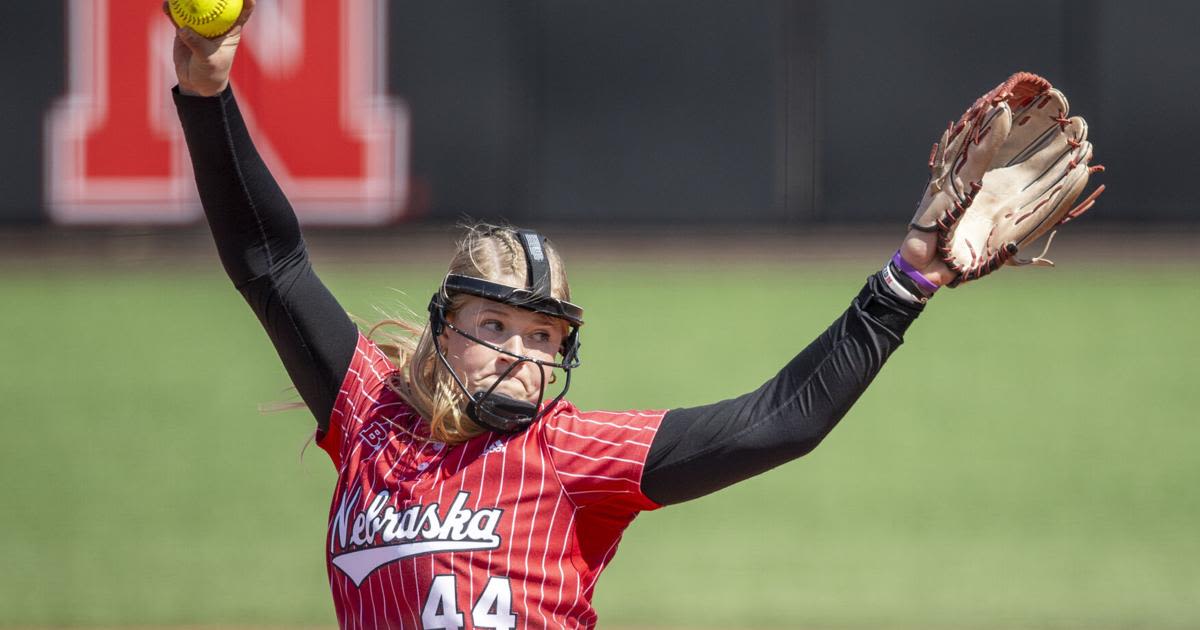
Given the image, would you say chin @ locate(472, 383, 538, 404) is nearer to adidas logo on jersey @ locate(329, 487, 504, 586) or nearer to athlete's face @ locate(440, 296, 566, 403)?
athlete's face @ locate(440, 296, 566, 403)

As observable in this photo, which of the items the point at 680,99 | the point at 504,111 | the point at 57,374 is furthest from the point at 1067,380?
the point at 57,374

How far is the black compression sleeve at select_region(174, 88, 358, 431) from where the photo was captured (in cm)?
189

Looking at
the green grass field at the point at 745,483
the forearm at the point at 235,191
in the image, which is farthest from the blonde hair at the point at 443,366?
the green grass field at the point at 745,483

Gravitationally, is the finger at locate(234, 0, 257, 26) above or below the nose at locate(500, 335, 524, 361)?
above

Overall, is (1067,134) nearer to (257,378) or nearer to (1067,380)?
(1067,380)

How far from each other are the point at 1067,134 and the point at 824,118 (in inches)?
202

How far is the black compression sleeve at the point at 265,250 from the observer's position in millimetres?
1886

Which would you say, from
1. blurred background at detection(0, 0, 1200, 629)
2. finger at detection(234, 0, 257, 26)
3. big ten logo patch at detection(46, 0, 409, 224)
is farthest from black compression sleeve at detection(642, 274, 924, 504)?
big ten logo patch at detection(46, 0, 409, 224)

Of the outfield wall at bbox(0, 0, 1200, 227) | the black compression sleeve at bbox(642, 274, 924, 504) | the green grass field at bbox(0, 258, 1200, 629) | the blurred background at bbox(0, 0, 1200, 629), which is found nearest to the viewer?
the black compression sleeve at bbox(642, 274, 924, 504)

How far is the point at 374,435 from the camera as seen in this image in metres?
2.01

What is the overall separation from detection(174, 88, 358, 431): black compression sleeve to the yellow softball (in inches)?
4.5

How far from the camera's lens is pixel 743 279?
24.3 ft

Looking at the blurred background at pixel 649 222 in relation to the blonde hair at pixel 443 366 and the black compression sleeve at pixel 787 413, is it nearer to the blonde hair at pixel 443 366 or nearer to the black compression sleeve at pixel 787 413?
the blonde hair at pixel 443 366

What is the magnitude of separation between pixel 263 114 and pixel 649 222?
81.2 inches
